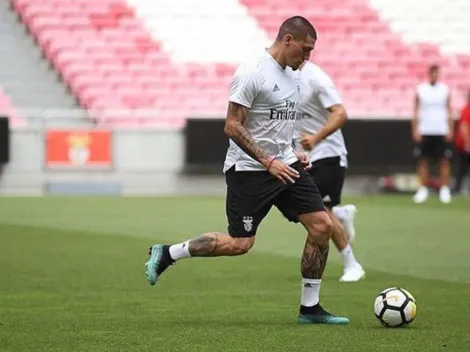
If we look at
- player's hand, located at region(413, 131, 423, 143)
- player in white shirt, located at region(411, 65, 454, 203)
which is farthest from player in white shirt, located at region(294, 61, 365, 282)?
player in white shirt, located at region(411, 65, 454, 203)

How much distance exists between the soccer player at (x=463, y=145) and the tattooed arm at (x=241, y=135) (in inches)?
641

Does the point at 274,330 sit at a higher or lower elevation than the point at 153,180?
higher

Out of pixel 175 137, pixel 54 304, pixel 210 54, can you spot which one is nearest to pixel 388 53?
pixel 210 54

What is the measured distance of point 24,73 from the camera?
27.1 meters

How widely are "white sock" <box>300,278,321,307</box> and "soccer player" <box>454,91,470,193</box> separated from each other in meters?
16.1

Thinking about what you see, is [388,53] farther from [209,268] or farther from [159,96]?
[209,268]

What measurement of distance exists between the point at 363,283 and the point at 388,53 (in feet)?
60.1

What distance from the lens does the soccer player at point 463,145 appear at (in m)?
24.2

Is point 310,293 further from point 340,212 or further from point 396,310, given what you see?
point 340,212

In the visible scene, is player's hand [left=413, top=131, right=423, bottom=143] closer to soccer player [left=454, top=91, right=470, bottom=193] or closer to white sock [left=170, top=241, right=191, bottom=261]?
soccer player [left=454, top=91, right=470, bottom=193]

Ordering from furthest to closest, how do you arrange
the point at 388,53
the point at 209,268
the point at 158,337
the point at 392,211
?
the point at 388,53 < the point at 392,211 < the point at 209,268 < the point at 158,337

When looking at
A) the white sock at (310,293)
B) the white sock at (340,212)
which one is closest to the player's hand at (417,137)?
the white sock at (340,212)

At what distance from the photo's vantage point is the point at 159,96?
87.5 feet

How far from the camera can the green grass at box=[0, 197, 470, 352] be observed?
25.3 ft
